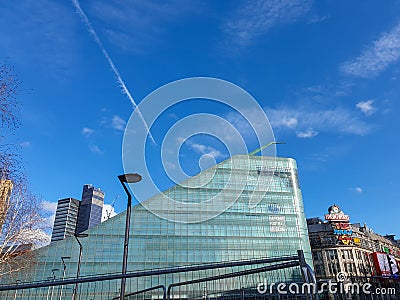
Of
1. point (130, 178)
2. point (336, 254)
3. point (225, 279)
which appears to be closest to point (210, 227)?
point (336, 254)

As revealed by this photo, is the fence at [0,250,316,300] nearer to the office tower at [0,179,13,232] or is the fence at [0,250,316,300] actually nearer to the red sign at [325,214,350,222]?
the office tower at [0,179,13,232]

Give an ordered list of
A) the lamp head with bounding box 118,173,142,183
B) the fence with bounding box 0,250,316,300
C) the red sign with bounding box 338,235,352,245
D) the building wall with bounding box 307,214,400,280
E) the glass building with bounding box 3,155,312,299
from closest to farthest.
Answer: the fence with bounding box 0,250,316,300 < the lamp head with bounding box 118,173,142,183 < the glass building with bounding box 3,155,312,299 < the building wall with bounding box 307,214,400,280 < the red sign with bounding box 338,235,352,245

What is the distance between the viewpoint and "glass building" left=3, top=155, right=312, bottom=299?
1896 inches

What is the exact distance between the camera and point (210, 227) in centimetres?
5416

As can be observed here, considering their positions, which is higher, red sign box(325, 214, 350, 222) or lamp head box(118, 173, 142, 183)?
red sign box(325, 214, 350, 222)

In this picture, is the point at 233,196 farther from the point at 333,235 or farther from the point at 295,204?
the point at 333,235

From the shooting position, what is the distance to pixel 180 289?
9.19 metres

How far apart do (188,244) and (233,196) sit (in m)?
13.1

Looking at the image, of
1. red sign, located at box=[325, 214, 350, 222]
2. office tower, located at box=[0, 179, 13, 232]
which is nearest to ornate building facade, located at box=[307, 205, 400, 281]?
red sign, located at box=[325, 214, 350, 222]

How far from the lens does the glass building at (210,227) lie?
1896 inches

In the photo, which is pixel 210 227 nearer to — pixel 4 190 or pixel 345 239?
pixel 4 190

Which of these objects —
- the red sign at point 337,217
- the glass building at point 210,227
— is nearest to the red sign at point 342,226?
the red sign at point 337,217

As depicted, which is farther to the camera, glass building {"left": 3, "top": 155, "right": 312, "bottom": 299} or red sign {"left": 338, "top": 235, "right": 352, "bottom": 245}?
red sign {"left": 338, "top": 235, "right": 352, "bottom": 245}

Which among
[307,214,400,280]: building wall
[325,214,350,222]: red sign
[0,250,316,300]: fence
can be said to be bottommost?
[0,250,316,300]: fence
